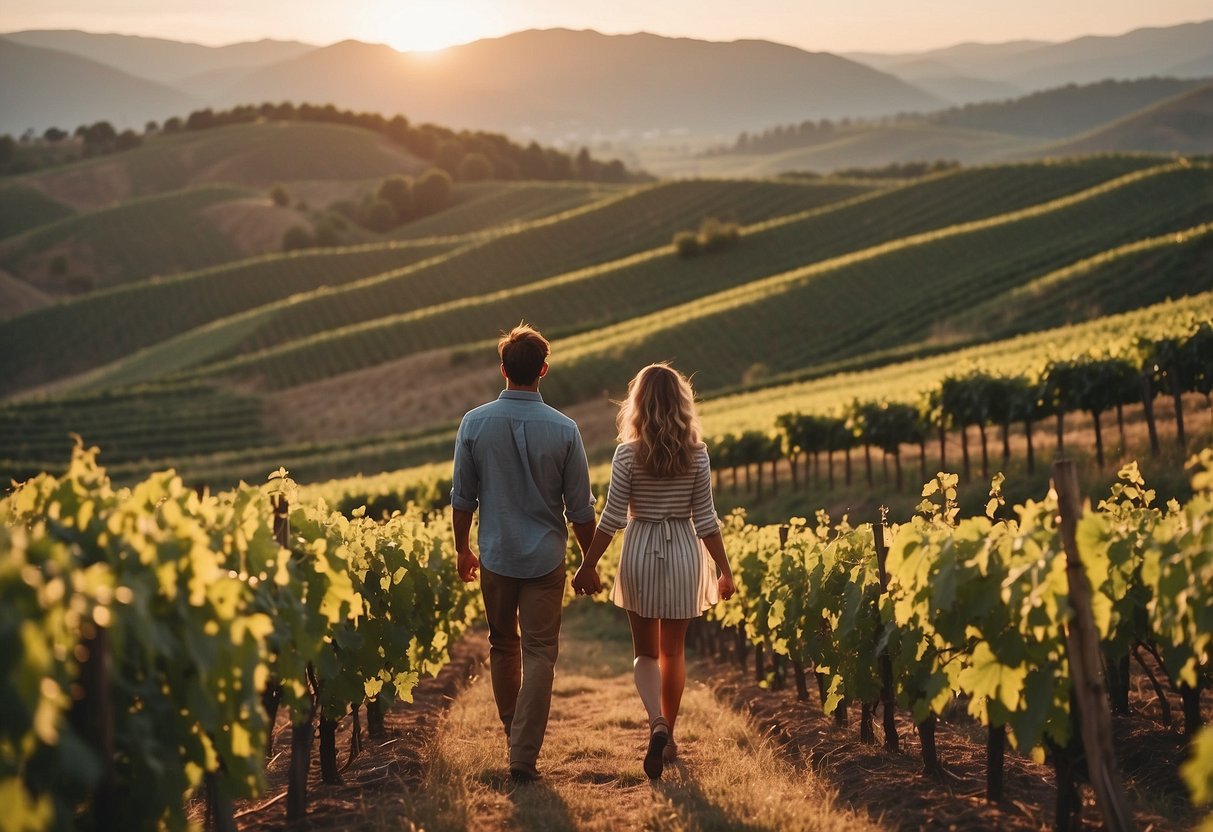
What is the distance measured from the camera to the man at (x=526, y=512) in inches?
284

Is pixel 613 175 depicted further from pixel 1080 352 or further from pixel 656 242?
pixel 1080 352

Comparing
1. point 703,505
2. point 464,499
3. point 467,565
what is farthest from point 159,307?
point 703,505

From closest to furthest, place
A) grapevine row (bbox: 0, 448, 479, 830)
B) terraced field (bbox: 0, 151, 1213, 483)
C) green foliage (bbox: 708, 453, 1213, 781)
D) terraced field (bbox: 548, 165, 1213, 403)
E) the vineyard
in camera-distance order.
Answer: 1. grapevine row (bbox: 0, 448, 479, 830)
2. the vineyard
3. green foliage (bbox: 708, 453, 1213, 781)
4. terraced field (bbox: 0, 151, 1213, 483)
5. terraced field (bbox: 548, 165, 1213, 403)

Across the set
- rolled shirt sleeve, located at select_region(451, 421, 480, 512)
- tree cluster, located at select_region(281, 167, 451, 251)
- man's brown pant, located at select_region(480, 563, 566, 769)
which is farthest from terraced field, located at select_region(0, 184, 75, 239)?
man's brown pant, located at select_region(480, 563, 566, 769)

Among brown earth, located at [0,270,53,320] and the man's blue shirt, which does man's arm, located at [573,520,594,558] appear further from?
brown earth, located at [0,270,53,320]

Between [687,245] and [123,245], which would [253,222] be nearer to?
[123,245]

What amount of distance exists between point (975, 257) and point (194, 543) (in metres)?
55.5

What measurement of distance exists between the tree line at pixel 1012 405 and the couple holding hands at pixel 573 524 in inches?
496

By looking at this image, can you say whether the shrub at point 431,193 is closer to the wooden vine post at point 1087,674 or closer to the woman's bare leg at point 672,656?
the woman's bare leg at point 672,656

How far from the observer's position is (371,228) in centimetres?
11950

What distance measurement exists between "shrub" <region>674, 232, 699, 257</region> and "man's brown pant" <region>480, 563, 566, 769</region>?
6670cm

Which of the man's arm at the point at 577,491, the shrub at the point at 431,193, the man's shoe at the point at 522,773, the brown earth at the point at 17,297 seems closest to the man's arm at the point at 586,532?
the man's arm at the point at 577,491

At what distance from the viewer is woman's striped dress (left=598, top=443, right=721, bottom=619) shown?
23.6 feet

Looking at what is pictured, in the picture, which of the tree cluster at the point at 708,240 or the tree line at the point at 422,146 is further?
the tree line at the point at 422,146
